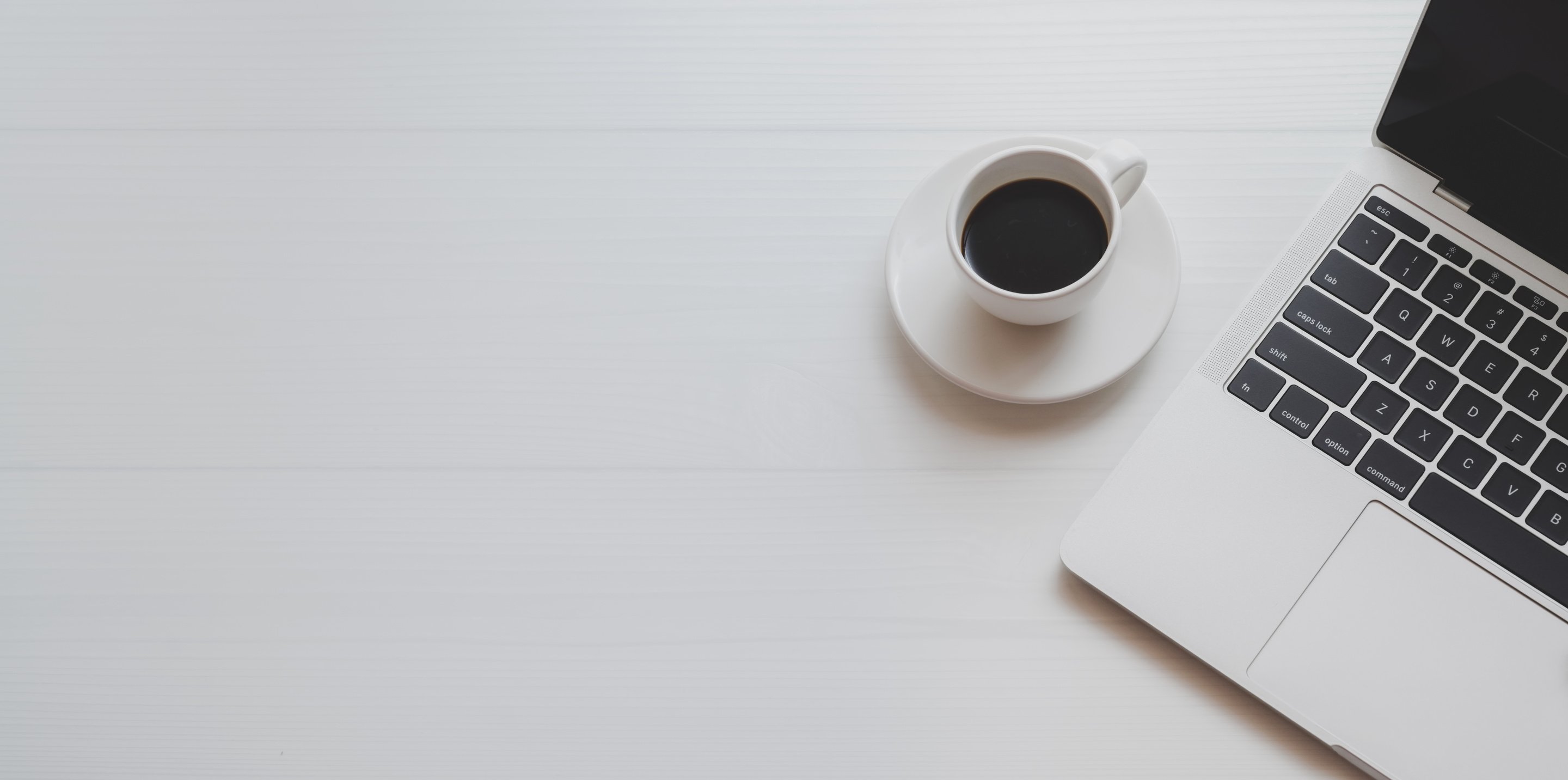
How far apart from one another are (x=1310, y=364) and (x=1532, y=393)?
0.11 metres

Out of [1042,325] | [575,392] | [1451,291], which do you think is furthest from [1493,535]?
[575,392]

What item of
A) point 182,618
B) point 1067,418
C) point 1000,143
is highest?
point 1000,143

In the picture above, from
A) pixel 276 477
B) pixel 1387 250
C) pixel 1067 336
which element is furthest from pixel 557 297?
pixel 1387 250

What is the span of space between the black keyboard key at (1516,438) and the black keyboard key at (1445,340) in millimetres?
40

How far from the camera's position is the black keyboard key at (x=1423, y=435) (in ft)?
1.83

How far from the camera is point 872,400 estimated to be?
2.08ft

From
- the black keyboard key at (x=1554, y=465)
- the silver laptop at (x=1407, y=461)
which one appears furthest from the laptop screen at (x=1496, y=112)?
the black keyboard key at (x=1554, y=465)

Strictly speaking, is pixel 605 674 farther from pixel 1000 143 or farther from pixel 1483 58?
pixel 1483 58

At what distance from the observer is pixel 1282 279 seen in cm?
60

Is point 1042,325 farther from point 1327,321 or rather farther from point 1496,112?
point 1496,112

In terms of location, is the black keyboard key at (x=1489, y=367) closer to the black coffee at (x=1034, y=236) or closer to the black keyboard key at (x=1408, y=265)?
the black keyboard key at (x=1408, y=265)

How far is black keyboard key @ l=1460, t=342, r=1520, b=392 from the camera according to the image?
563mm

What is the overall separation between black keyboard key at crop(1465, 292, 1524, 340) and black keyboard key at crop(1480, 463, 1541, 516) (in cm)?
7

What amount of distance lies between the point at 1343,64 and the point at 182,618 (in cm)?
79
